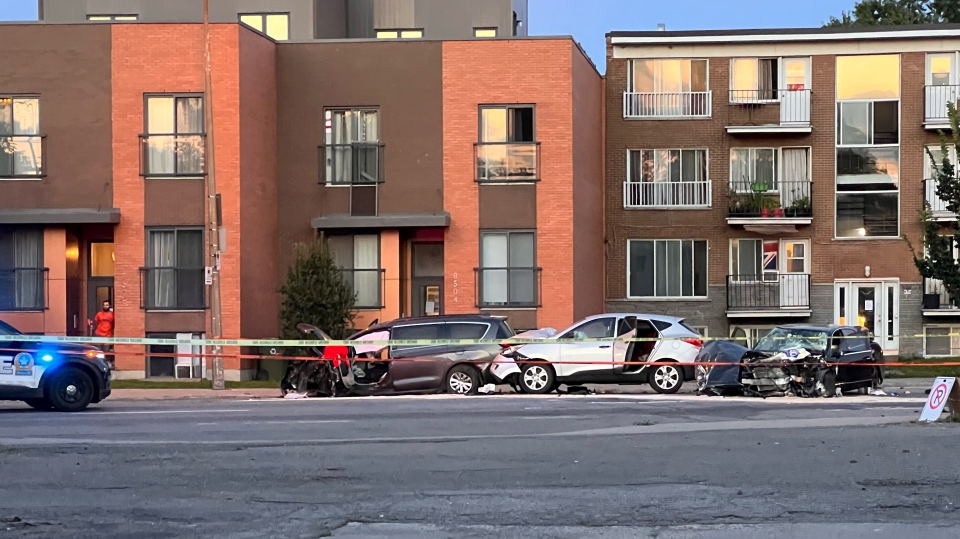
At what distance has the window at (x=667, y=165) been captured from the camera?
3675cm

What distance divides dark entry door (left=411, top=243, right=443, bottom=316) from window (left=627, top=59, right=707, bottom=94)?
343 inches

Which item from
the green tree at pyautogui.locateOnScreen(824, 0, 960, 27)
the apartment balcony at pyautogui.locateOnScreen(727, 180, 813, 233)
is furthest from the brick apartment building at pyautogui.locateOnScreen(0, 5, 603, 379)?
the green tree at pyautogui.locateOnScreen(824, 0, 960, 27)

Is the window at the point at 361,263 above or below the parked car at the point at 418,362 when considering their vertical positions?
above

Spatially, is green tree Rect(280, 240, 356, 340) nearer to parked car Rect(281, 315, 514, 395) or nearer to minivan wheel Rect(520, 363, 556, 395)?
parked car Rect(281, 315, 514, 395)

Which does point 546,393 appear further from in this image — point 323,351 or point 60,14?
point 60,14

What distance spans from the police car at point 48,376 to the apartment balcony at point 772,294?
2170 centimetres

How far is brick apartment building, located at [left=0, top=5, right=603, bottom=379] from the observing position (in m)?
29.7

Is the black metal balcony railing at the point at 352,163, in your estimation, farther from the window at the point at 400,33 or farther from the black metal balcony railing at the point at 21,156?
the window at the point at 400,33

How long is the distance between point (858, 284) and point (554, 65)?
12.2 metres

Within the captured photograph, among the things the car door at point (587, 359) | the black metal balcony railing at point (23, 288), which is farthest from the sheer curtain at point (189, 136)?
the car door at point (587, 359)

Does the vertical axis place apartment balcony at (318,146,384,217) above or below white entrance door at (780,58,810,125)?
below

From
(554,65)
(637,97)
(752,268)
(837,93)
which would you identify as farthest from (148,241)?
(837,93)

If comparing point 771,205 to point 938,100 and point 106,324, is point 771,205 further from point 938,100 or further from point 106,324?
point 106,324

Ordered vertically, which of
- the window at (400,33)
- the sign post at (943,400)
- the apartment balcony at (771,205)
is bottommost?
the sign post at (943,400)
